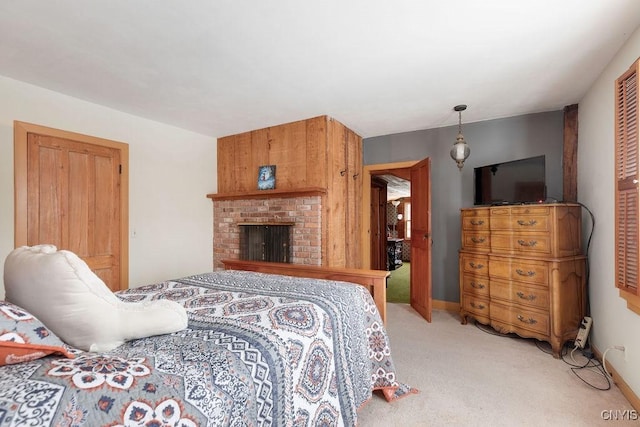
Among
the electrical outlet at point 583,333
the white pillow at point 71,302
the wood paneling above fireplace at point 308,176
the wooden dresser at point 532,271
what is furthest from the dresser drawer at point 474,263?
the white pillow at point 71,302

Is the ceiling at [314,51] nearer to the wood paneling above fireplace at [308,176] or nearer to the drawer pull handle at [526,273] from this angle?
the wood paneling above fireplace at [308,176]

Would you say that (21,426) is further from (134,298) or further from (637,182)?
(637,182)

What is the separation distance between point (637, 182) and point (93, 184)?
4.34 meters

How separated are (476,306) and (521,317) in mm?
459

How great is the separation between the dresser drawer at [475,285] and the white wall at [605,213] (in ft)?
2.77

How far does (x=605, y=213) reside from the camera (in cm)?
239

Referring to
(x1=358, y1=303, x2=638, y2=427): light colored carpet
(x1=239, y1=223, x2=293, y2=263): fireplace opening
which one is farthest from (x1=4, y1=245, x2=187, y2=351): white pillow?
(x1=239, y1=223, x2=293, y2=263): fireplace opening

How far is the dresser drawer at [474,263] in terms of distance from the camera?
309 cm

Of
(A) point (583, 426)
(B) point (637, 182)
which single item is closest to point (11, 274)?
(A) point (583, 426)

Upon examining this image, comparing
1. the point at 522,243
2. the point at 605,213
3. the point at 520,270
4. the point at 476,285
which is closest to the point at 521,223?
the point at 522,243

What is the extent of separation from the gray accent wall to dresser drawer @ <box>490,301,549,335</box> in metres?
0.84

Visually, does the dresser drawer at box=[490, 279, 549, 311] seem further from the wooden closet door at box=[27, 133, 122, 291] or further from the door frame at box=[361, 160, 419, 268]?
the wooden closet door at box=[27, 133, 122, 291]

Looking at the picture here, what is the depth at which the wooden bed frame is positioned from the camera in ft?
7.31

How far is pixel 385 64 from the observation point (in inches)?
91.9
